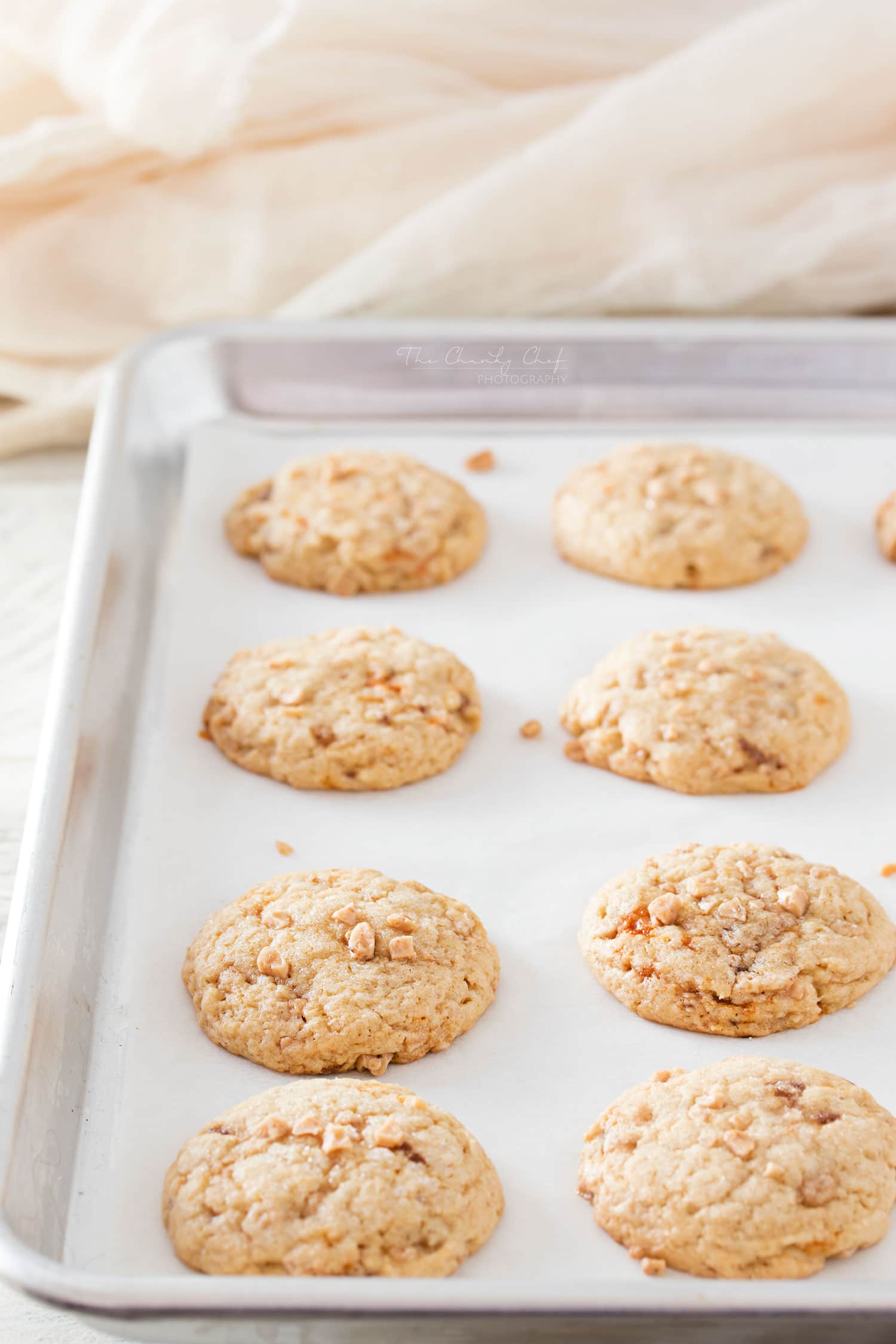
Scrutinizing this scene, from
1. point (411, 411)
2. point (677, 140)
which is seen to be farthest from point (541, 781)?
point (677, 140)

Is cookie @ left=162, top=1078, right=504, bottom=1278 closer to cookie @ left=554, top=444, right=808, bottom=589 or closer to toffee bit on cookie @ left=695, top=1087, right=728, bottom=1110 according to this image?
toffee bit on cookie @ left=695, top=1087, right=728, bottom=1110

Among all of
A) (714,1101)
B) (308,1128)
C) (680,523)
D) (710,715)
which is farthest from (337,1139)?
(680,523)

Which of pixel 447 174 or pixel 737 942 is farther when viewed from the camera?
pixel 447 174

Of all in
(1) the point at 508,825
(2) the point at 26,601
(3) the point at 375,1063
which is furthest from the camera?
(2) the point at 26,601

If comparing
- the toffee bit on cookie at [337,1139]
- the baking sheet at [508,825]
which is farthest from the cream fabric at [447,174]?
the toffee bit on cookie at [337,1139]

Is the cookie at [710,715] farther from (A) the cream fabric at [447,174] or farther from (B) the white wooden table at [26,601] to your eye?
(A) the cream fabric at [447,174]

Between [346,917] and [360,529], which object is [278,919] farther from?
[360,529]

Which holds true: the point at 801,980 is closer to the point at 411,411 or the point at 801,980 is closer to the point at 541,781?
the point at 541,781
